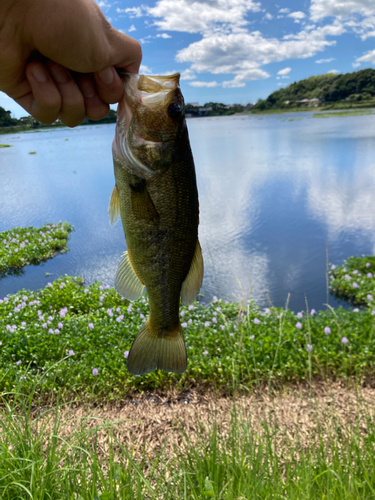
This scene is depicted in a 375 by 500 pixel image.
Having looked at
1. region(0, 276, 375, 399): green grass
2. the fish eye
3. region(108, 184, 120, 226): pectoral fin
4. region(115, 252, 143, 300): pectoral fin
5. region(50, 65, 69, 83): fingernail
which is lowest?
region(0, 276, 375, 399): green grass

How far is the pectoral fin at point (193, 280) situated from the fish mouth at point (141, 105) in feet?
1.39

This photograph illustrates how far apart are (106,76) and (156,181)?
2.06 ft

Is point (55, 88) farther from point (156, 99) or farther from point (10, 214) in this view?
point (10, 214)

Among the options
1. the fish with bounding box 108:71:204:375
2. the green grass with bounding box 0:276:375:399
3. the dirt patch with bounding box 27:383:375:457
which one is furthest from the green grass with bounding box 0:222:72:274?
the fish with bounding box 108:71:204:375

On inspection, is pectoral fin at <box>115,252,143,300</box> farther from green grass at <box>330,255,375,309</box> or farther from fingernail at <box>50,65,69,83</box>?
green grass at <box>330,255,375,309</box>

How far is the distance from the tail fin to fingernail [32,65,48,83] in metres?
1.28

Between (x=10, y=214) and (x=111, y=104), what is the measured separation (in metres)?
10.7

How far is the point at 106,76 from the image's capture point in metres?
1.59

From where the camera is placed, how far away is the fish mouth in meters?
1.35

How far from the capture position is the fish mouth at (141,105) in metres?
1.35

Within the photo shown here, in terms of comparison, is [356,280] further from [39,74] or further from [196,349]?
[39,74]

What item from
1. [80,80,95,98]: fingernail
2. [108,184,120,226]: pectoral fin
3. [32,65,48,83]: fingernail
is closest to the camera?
[108,184,120,226]: pectoral fin

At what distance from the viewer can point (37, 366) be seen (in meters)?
4.04

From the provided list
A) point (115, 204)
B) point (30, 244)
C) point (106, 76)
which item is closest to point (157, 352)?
point (115, 204)
